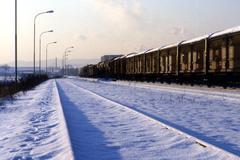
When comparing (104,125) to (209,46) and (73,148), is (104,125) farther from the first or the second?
(209,46)

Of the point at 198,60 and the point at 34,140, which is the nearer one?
the point at 34,140

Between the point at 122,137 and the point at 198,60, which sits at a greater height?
the point at 198,60

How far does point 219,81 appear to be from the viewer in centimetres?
2909

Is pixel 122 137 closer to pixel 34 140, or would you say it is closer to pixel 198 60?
pixel 34 140

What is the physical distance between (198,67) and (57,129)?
2206 cm

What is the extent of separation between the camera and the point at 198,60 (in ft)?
107

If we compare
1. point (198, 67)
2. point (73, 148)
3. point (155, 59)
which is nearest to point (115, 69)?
point (155, 59)

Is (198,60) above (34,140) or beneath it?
above

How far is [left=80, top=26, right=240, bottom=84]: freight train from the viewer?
26.8 metres

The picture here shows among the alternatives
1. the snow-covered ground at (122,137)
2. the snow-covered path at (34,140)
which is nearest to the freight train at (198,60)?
the snow-covered ground at (122,137)

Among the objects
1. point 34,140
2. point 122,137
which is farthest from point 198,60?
point 34,140

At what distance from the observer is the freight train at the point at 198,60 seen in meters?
26.8

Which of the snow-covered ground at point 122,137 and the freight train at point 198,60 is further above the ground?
the freight train at point 198,60

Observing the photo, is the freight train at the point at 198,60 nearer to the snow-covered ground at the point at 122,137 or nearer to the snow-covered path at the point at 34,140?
the snow-covered ground at the point at 122,137
